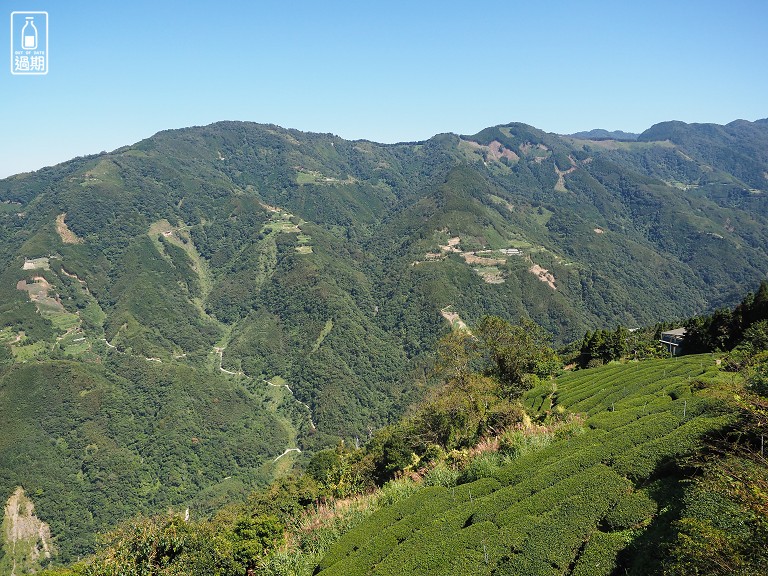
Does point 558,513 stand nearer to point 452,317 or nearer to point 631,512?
point 631,512

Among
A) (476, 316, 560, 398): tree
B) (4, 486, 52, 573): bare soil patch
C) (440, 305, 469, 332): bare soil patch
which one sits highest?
(476, 316, 560, 398): tree

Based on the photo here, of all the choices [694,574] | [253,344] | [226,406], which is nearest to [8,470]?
[226,406]

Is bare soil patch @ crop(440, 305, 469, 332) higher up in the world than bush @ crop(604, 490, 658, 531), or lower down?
lower down

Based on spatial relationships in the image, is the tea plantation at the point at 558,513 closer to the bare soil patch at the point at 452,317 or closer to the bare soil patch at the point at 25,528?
the bare soil patch at the point at 25,528

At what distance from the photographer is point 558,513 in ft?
48.8

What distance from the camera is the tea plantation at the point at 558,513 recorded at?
1305cm

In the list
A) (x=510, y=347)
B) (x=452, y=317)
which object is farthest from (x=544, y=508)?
(x=452, y=317)

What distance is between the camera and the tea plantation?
13.0 m

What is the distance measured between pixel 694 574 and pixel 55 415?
14444cm

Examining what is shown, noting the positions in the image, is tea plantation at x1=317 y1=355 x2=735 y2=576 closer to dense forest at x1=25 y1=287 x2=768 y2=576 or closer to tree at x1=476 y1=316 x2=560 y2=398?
dense forest at x1=25 y1=287 x2=768 y2=576

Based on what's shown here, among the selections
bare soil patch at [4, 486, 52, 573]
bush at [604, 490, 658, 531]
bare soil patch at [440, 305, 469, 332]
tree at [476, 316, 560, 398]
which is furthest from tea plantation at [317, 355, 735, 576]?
bare soil patch at [440, 305, 469, 332]

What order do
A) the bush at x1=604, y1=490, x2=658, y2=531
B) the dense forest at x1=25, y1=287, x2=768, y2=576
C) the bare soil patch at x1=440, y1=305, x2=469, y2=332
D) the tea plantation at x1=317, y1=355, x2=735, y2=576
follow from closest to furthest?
the dense forest at x1=25, y1=287, x2=768, y2=576, the tea plantation at x1=317, y1=355, x2=735, y2=576, the bush at x1=604, y1=490, x2=658, y2=531, the bare soil patch at x1=440, y1=305, x2=469, y2=332

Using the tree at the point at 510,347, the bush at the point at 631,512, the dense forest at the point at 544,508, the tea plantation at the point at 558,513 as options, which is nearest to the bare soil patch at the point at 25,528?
the dense forest at the point at 544,508

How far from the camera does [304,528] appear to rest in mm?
22562
